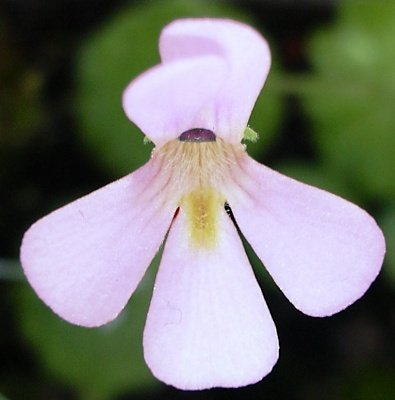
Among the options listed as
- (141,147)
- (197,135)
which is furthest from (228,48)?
(141,147)

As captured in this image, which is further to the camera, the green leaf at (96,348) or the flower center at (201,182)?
the green leaf at (96,348)

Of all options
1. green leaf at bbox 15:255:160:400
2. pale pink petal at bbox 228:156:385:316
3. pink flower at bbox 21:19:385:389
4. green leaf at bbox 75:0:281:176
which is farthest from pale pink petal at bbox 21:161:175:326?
green leaf at bbox 75:0:281:176

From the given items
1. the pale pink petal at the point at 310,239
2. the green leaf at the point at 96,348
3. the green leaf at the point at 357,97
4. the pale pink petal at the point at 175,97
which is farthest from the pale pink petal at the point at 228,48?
the green leaf at the point at 357,97

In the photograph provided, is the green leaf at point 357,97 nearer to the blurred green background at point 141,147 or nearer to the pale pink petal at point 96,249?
the blurred green background at point 141,147

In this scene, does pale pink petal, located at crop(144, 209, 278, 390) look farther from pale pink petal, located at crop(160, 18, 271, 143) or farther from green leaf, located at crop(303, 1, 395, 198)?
green leaf, located at crop(303, 1, 395, 198)

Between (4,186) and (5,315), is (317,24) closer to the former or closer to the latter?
(4,186)

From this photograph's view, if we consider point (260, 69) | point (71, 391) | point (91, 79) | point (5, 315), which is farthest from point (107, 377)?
point (260, 69)

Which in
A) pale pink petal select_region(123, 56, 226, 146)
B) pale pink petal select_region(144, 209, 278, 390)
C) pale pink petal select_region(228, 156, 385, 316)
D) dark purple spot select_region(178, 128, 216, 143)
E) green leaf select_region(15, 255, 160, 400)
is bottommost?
green leaf select_region(15, 255, 160, 400)
